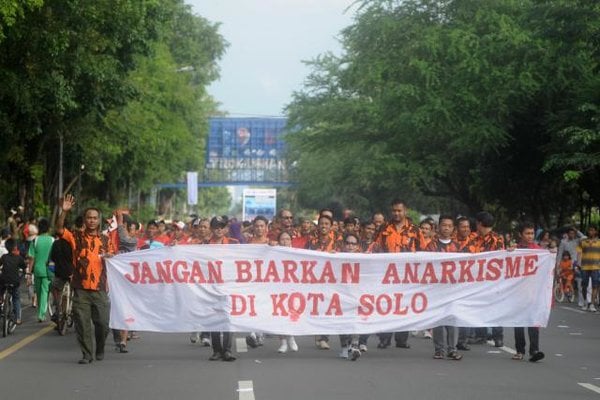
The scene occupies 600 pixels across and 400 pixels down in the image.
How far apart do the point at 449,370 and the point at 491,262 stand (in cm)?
224

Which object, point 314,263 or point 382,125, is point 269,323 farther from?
point 382,125

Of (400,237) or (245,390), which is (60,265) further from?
(245,390)

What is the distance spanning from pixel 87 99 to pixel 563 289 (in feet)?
40.6

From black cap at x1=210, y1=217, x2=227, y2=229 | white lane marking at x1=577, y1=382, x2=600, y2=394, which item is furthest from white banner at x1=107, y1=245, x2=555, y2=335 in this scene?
white lane marking at x1=577, y1=382, x2=600, y2=394

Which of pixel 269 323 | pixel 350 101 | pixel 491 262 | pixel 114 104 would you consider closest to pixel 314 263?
pixel 269 323

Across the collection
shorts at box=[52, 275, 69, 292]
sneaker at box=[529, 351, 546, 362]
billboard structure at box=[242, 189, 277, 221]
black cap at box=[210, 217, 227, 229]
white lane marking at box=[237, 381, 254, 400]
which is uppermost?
billboard structure at box=[242, 189, 277, 221]

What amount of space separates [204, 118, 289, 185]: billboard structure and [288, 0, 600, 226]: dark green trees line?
36.0 m

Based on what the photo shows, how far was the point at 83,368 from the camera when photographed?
539 inches

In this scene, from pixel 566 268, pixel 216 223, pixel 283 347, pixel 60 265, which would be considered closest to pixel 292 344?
pixel 283 347

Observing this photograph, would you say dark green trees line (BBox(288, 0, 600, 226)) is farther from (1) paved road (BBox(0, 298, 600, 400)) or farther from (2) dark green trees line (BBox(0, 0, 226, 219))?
(1) paved road (BBox(0, 298, 600, 400))

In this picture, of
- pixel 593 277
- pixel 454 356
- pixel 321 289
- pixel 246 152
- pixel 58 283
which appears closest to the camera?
pixel 454 356

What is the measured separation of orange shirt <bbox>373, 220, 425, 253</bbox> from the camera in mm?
15648

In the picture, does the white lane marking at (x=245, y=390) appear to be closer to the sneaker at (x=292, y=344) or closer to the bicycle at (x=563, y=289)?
the sneaker at (x=292, y=344)

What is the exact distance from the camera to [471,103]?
42.4m
